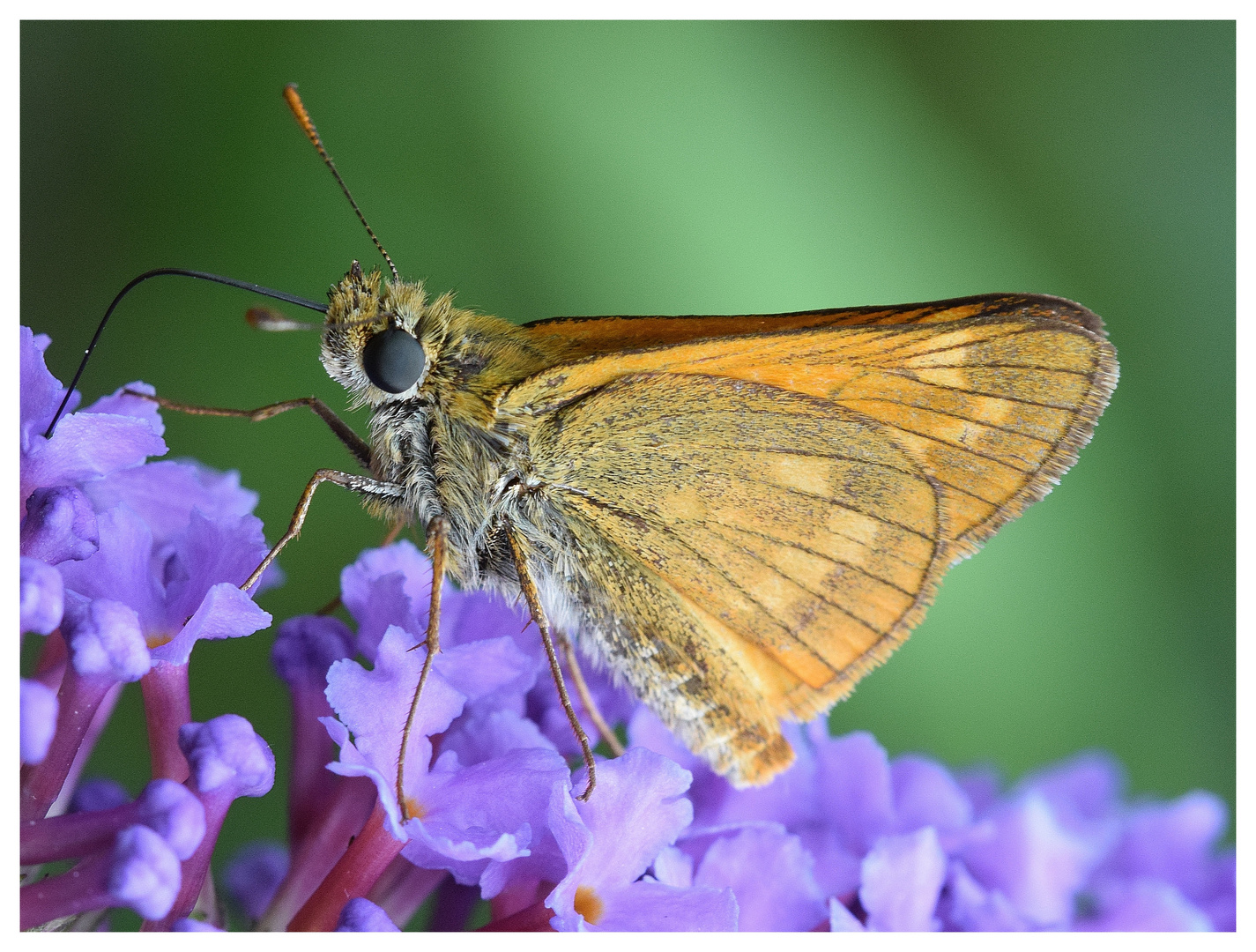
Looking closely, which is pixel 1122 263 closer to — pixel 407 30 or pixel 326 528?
pixel 407 30

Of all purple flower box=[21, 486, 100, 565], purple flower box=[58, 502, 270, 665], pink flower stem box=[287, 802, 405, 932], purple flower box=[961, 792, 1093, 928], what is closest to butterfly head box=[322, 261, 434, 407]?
purple flower box=[58, 502, 270, 665]

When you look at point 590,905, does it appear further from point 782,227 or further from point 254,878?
point 782,227

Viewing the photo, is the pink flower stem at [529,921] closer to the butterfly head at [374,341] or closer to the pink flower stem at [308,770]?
the pink flower stem at [308,770]

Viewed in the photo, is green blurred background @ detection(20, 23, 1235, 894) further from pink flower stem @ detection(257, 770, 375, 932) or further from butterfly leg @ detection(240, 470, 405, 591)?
pink flower stem @ detection(257, 770, 375, 932)

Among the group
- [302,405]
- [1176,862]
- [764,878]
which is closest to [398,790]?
[764,878]

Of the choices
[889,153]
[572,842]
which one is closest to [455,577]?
[572,842]
